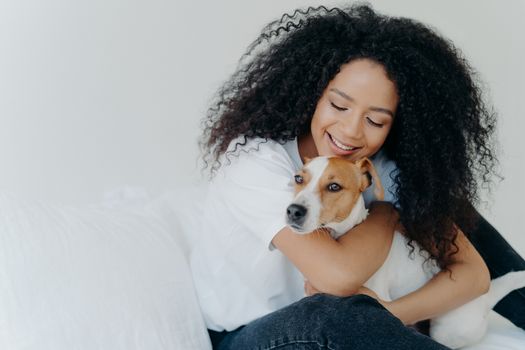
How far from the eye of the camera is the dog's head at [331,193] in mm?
1835

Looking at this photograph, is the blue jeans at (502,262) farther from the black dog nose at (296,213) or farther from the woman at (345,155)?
the black dog nose at (296,213)

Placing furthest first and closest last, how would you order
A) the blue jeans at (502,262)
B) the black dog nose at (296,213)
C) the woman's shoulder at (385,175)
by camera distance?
1. the blue jeans at (502,262)
2. the woman's shoulder at (385,175)
3. the black dog nose at (296,213)

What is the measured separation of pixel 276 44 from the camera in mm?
2227

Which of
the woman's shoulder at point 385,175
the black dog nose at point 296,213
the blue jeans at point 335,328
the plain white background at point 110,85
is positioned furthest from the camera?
the plain white background at point 110,85

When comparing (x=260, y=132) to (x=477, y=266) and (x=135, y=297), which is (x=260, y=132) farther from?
(x=477, y=266)

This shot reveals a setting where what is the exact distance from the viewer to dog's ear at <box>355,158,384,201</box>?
6.39ft

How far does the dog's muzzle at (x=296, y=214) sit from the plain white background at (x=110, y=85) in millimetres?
1089

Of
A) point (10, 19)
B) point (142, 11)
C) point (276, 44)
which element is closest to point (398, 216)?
point (276, 44)

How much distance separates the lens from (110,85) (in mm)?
2938

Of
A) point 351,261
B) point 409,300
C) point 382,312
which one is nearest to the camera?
point 382,312

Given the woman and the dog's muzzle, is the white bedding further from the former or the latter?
the dog's muzzle

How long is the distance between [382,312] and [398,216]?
39cm

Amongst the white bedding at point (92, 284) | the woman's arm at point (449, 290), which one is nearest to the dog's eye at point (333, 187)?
the woman's arm at point (449, 290)

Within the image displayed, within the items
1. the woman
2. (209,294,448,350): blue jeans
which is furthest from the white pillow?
(209,294,448,350): blue jeans
